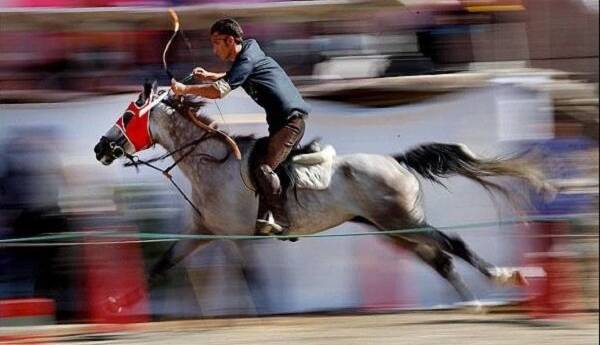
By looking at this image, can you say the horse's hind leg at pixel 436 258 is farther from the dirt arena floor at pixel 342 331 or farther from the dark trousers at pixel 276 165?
the dark trousers at pixel 276 165

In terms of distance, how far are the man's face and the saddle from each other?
522 mm

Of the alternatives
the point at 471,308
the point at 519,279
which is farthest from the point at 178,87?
the point at 519,279

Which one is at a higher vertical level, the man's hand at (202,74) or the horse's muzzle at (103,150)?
the man's hand at (202,74)

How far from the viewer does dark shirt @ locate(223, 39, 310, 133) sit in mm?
8281

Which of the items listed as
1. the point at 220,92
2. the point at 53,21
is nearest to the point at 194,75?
the point at 220,92

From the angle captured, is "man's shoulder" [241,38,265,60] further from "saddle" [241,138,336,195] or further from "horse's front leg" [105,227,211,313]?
"horse's front leg" [105,227,211,313]

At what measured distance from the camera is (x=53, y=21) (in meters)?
8.19

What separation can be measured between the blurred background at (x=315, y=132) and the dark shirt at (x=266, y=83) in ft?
0.21

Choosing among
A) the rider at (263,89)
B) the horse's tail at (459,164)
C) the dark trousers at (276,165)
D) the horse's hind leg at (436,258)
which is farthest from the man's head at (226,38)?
the horse's hind leg at (436,258)

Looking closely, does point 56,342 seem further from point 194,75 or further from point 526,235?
point 526,235

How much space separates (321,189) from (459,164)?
0.83 meters

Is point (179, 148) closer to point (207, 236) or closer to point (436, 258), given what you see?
point (207, 236)

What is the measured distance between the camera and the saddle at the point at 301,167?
8445 mm

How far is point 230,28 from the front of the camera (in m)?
8.28
